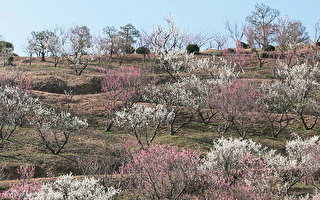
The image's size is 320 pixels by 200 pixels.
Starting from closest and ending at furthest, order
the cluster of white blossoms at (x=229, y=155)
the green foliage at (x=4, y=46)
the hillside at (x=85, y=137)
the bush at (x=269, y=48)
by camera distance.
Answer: the cluster of white blossoms at (x=229, y=155), the hillside at (x=85, y=137), the green foliage at (x=4, y=46), the bush at (x=269, y=48)

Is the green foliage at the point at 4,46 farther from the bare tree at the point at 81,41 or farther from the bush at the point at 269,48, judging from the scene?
the bush at the point at 269,48

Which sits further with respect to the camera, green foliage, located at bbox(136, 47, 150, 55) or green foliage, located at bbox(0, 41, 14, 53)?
green foliage, located at bbox(136, 47, 150, 55)

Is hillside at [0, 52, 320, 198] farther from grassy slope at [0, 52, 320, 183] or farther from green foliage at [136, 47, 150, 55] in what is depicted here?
green foliage at [136, 47, 150, 55]

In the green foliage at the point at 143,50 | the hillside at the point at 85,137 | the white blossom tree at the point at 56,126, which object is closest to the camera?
the hillside at the point at 85,137

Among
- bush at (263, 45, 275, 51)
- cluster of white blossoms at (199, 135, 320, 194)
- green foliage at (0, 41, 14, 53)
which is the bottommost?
cluster of white blossoms at (199, 135, 320, 194)

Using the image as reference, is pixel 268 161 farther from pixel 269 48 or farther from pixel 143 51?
pixel 269 48

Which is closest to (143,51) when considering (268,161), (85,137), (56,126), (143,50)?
(143,50)

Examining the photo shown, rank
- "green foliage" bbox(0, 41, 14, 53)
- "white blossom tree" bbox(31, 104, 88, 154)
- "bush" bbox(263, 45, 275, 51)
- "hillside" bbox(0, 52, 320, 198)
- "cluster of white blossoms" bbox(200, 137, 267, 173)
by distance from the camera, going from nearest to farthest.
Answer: "cluster of white blossoms" bbox(200, 137, 267, 173) < "hillside" bbox(0, 52, 320, 198) < "white blossom tree" bbox(31, 104, 88, 154) < "green foliage" bbox(0, 41, 14, 53) < "bush" bbox(263, 45, 275, 51)

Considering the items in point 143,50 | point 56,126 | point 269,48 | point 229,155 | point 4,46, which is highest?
point 269,48

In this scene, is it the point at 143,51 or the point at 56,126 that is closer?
the point at 56,126

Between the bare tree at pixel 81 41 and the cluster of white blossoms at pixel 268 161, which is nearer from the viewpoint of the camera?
the cluster of white blossoms at pixel 268 161

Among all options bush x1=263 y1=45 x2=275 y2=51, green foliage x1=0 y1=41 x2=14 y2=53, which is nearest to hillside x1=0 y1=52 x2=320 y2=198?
green foliage x1=0 y1=41 x2=14 y2=53

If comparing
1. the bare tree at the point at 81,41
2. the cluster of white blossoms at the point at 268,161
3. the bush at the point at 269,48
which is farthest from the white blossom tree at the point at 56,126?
the bush at the point at 269,48

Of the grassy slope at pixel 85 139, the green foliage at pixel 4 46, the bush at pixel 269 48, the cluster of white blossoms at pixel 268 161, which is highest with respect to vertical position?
the bush at pixel 269 48
